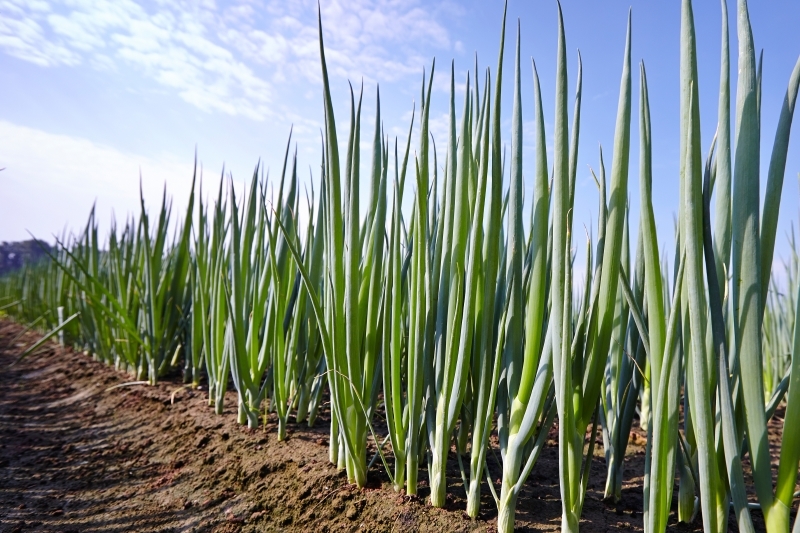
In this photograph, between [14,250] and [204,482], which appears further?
[14,250]

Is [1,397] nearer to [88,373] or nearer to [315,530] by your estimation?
[88,373]

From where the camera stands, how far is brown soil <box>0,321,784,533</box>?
0.83 meters

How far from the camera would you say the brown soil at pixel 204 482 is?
0.83m

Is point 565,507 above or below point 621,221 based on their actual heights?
below

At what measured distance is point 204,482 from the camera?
113 cm

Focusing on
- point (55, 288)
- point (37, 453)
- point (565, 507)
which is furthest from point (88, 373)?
point (565, 507)

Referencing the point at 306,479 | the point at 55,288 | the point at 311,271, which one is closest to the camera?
the point at 306,479

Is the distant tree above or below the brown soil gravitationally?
above

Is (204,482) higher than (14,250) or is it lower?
lower

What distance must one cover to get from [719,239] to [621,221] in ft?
0.35

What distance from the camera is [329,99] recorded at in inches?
30.9

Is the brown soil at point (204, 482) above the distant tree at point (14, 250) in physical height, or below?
below

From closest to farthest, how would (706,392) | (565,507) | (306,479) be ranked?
(706,392) < (565,507) < (306,479)

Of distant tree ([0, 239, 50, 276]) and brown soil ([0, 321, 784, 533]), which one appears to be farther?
distant tree ([0, 239, 50, 276])
